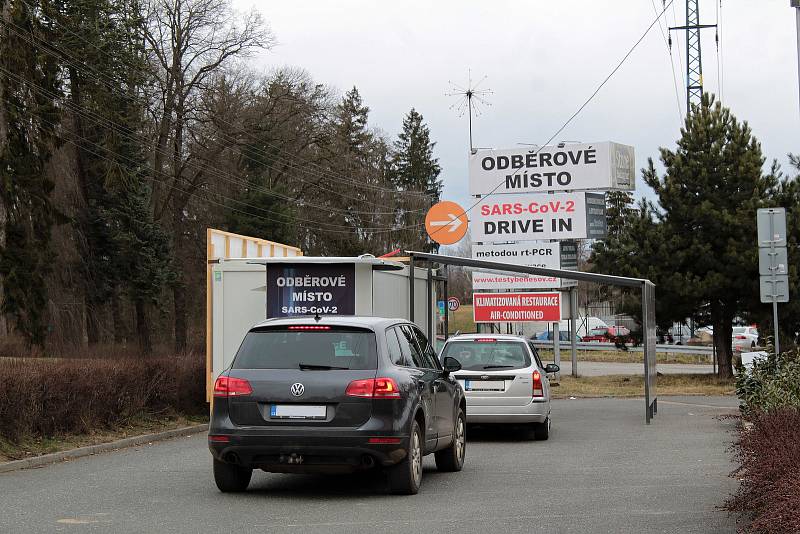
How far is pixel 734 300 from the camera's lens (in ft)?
106

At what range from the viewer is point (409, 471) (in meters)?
10.5

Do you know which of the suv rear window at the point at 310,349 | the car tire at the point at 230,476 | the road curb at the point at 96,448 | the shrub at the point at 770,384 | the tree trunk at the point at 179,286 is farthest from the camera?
the tree trunk at the point at 179,286

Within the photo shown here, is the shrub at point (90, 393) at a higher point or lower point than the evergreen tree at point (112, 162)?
lower

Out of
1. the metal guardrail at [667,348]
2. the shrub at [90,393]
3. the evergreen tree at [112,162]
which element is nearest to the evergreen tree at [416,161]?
the metal guardrail at [667,348]

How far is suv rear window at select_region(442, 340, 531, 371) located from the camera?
55.9 feet

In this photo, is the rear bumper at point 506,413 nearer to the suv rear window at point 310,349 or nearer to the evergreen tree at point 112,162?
the suv rear window at point 310,349

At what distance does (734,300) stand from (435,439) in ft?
73.7

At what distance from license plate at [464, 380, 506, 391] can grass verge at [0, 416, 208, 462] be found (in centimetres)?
482

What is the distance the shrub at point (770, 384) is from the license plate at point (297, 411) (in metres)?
5.27

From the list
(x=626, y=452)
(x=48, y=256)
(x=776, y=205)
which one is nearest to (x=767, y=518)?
(x=626, y=452)

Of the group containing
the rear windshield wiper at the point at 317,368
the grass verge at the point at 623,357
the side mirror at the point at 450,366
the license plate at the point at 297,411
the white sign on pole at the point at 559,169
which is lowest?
the grass verge at the point at 623,357

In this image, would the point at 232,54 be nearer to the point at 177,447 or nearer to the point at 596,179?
the point at 596,179

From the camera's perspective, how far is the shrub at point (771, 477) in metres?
6.69

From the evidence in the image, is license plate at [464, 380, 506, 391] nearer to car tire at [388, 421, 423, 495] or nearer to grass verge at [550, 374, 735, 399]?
car tire at [388, 421, 423, 495]
